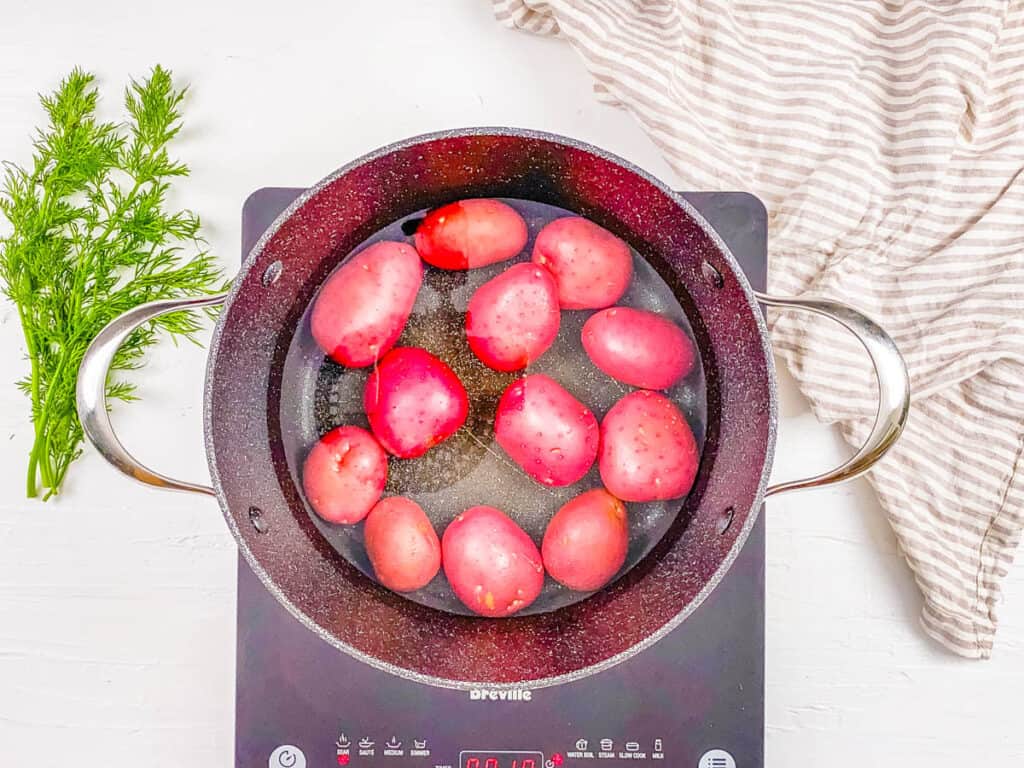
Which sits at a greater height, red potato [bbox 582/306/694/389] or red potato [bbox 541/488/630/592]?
red potato [bbox 582/306/694/389]

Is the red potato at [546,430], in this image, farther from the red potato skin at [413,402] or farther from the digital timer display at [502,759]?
the digital timer display at [502,759]

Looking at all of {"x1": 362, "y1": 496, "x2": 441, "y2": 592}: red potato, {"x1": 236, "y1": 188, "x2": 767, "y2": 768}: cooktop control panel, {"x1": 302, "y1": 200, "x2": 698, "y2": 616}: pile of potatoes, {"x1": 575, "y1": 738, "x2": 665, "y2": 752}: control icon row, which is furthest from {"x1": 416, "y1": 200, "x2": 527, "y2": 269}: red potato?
{"x1": 575, "y1": 738, "x2": 665, "y2": 752}: control icon row

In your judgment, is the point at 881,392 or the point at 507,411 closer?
the point at 881,392

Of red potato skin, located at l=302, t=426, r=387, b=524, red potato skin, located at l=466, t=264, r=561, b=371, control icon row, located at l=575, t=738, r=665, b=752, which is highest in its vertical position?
red potato skin, located at l=466, t=264, r=561, b=371

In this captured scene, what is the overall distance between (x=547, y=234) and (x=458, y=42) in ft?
0.74

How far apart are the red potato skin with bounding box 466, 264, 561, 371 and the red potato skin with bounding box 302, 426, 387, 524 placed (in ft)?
0.42

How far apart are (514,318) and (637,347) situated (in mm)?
108

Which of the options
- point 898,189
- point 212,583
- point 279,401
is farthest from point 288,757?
point 898,189

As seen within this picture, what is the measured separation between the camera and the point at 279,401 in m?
0.83

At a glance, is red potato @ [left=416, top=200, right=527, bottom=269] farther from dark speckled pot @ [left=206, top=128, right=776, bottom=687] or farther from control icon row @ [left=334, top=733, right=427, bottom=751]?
control icon row @ [left=334, top=733, right=427, bottom=751]

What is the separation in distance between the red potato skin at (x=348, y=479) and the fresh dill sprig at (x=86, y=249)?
0.18m

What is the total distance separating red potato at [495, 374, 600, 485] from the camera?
0.80 meters

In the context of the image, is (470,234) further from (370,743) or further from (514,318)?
(370,743)

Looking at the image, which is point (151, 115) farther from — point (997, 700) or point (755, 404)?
point (997, 700)
